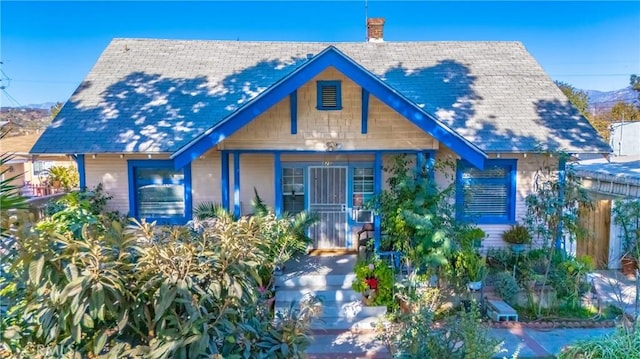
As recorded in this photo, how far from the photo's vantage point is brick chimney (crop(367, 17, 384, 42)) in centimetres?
1486

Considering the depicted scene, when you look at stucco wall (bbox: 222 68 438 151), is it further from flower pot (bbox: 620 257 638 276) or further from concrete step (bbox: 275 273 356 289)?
flower pot (bbox: 620 257 638 276)

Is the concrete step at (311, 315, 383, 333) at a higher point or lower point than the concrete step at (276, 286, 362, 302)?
lower

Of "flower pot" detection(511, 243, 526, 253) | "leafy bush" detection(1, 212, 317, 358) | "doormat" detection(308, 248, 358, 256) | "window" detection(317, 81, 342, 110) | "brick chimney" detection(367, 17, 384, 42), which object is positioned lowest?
"doormat" detection(308, 248, 358, 256)

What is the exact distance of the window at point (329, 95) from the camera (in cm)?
925

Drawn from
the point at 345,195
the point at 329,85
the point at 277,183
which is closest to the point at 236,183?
the point at 277,183

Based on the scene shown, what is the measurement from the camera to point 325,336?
23.0 feet

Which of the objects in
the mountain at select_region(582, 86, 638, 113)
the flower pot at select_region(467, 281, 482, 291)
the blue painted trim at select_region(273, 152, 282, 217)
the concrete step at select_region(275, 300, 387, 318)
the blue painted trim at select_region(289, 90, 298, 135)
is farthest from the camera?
the mountain at select_region(582, 86, 638, 113)

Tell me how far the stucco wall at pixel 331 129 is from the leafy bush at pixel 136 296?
5.88m

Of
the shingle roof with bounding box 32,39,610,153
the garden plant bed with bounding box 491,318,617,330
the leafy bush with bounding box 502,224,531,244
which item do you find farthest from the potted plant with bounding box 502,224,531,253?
the garden plant bed with bounding box 491,318,617,330

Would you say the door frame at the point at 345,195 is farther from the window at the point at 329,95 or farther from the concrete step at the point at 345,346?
the concrete step at the point at 345,346

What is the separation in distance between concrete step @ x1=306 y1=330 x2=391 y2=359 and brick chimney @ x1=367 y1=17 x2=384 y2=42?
1131 cm

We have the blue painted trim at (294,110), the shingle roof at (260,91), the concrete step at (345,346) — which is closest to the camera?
the concrete step at (345,346)

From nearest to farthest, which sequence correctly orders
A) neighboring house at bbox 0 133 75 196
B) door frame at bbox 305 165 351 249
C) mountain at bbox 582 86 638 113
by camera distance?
door frame at bbox 305 165 351 249, neighboring house at bbox 0 133 75 196, mountain at bbox 582 86 638 113

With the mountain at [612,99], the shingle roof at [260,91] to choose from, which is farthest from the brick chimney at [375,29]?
the mountain at [612,99]
